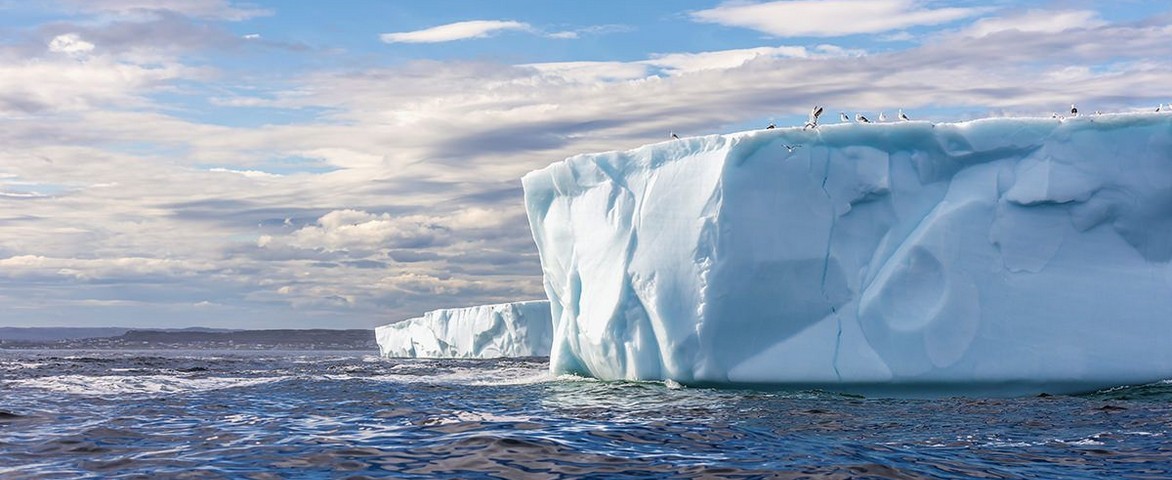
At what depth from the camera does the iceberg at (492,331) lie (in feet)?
140

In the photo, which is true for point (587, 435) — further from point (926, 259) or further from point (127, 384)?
point (127, 384)

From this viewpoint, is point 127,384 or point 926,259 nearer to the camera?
point 926,259

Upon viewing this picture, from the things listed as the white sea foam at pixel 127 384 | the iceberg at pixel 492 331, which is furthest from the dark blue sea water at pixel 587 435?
the iceberg at pixel 492 331

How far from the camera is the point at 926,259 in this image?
17922 millimetres

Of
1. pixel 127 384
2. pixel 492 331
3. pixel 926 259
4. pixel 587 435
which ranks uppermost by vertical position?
pixel 926 259

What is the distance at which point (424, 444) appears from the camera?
445 inches

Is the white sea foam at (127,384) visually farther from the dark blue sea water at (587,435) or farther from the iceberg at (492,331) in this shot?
the iceberg at (492,331)

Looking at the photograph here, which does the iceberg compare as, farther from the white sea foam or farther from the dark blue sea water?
the dark blue sea water

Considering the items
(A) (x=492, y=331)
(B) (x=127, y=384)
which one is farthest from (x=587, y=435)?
(A) (x=492, y=331)

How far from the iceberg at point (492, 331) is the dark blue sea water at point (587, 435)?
76.9 feet

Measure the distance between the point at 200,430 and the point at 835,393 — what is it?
9401mm

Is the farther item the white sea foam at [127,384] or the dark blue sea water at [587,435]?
the white sea foam at [127,384]

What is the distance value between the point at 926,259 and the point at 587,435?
26.7 ft

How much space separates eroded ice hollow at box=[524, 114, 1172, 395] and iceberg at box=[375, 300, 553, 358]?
23.7 metres
